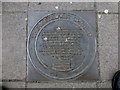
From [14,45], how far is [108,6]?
1178 mm

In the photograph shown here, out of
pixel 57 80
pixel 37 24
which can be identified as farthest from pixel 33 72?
pixel 37 24

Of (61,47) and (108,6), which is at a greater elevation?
(108,6)

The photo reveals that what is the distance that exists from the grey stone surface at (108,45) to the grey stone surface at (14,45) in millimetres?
871

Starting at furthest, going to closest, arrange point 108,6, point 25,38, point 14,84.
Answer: point 108,6 < point 25,38 < point 14,84

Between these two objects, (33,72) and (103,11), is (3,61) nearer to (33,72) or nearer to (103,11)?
(33,72)

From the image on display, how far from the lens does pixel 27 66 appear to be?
2975 millimetres

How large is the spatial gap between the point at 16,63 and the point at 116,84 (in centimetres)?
112

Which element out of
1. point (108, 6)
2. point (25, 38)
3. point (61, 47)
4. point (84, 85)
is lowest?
point (84, 85)

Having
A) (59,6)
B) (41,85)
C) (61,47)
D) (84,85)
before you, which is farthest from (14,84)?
(59,6)

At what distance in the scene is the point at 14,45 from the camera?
3.01 m

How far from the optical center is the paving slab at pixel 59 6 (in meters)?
3.10

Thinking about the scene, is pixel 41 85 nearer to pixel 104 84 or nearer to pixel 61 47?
pixel 61 47

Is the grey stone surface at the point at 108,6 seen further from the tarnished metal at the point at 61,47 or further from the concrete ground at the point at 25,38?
the tarnished metal at the point at 61,47

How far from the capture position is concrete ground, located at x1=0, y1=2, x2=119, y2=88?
295 centimetres
